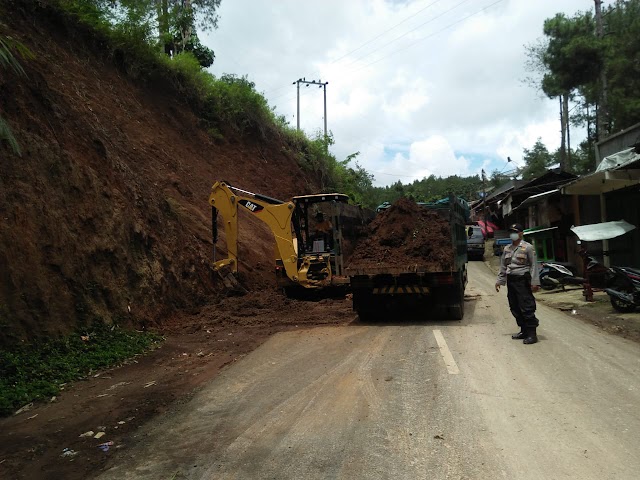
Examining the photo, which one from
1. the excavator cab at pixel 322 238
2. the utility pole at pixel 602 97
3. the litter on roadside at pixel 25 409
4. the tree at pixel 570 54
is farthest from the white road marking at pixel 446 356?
the tree at pixel 570 54

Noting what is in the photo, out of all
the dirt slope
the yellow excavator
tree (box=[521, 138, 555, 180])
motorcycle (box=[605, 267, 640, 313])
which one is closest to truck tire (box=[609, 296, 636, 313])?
motorcycle (box=[605, 267, 640, 313])

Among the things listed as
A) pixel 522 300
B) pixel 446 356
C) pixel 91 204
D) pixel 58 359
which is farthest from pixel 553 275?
pixel 58 359

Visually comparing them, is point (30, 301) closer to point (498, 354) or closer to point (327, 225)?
point (498, 354)

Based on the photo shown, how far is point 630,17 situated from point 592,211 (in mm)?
22331

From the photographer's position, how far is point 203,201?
1666cm

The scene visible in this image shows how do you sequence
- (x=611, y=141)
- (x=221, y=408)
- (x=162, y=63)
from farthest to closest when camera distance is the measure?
1. (x=611, y=141)
2. (x=162, y=63)
3. (x=221, y=408)

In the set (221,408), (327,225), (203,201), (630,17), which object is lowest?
(221,408)

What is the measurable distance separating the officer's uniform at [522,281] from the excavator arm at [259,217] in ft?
17.1

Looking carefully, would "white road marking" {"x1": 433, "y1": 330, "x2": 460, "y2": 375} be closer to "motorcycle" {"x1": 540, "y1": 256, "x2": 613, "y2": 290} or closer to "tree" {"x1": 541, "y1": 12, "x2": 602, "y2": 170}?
"motorcycle" {"x1": 540, "y1": 256, "x2": 613, "y2": 290}

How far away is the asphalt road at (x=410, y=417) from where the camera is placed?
12.6 feet

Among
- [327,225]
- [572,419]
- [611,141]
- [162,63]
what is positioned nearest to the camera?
[572,419]

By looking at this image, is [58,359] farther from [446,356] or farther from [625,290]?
[625,290]

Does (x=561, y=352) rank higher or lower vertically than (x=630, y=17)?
lower

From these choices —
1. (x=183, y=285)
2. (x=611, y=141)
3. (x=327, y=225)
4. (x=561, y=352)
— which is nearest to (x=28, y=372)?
(x=183, y=285)
